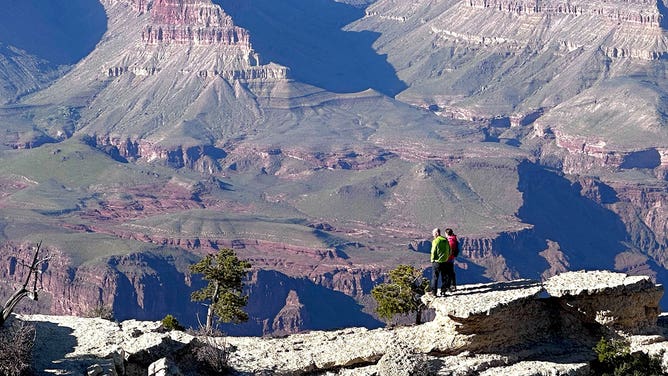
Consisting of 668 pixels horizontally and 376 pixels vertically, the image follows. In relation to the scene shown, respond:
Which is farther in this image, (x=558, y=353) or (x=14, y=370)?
(x=558, y=353)

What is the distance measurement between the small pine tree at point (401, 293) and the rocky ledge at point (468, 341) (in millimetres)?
4982

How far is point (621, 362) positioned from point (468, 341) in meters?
4.79

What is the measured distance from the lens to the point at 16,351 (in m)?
41.5

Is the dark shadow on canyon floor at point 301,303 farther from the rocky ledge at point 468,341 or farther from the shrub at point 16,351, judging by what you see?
the shrub at point 16,351

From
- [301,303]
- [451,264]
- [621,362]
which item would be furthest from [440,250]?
[301,303]

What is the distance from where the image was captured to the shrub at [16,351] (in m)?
41.1

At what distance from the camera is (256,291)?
169625 mm

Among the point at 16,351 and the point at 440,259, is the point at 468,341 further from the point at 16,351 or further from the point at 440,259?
the point at 16,351

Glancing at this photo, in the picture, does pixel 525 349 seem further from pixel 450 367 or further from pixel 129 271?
pixel 129 271

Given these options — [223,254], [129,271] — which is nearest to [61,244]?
[129,271]

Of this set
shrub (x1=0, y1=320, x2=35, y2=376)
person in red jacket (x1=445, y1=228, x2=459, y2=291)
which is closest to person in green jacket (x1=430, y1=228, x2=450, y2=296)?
person in red jacket (x1=445, y1=228, x2=459, y2=291)

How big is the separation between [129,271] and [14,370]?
131030mm

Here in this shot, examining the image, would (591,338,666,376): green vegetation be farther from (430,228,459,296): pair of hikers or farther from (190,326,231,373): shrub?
(190,326,231,373): shrub

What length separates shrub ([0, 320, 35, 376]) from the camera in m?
41.1
